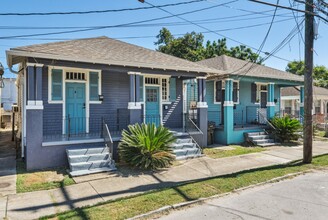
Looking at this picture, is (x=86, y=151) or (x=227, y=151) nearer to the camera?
(x=86, y=151)

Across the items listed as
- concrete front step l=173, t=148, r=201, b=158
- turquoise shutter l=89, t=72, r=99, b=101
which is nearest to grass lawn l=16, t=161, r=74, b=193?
turquoise shutter l=89, t=72, r=99, b=101

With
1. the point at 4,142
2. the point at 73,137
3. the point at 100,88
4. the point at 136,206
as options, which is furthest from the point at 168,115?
the point at 4,142

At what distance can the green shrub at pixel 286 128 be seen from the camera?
12.8 meters

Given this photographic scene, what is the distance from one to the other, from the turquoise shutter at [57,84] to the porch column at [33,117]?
5.25 ft

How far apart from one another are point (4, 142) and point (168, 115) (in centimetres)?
873

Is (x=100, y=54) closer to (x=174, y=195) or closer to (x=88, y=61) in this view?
(x=88, y=61)

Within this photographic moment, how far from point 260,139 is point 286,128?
144 centimetres

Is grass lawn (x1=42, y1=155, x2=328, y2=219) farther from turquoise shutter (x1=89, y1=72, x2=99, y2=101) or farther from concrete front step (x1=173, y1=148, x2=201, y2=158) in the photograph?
turquoise shutter (x1=89, y1=72, x2=99, y2=101)

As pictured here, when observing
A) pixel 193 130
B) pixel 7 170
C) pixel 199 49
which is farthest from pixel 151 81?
pixel 199 49

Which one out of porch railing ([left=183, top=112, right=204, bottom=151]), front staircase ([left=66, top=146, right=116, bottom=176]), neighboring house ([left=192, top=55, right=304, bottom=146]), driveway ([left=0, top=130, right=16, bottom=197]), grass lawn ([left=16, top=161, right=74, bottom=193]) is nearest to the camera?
driveway ([left=0, top=130, right=16, bottom=197])

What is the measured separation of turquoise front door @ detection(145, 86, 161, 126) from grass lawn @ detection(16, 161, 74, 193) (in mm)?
4846

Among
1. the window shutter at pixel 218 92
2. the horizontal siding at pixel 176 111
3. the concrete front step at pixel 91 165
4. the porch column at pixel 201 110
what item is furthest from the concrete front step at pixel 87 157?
the window shutter at pixel 218 92

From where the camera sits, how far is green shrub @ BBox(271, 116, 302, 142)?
1281 cm

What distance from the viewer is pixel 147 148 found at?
8.08 meters
